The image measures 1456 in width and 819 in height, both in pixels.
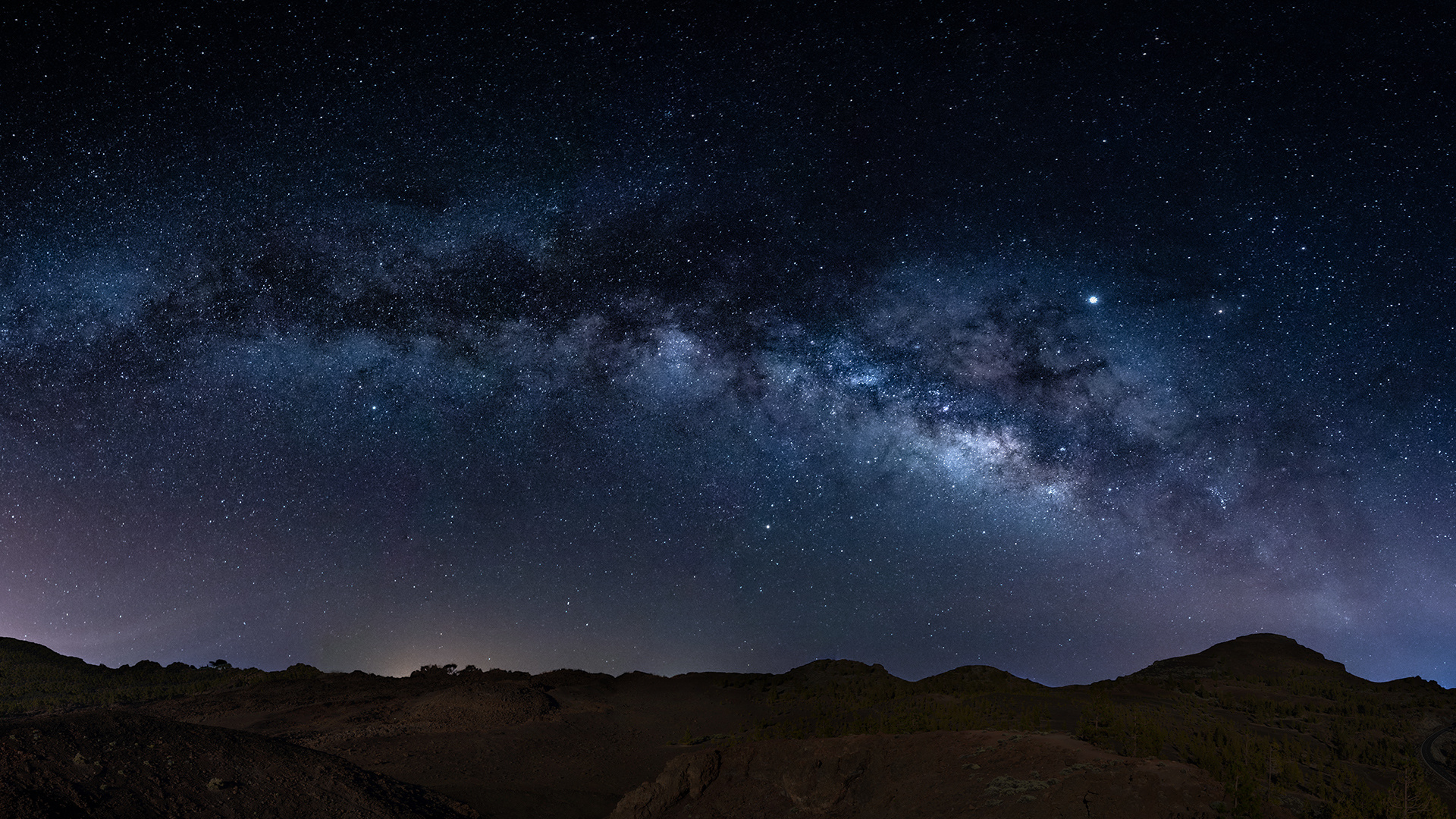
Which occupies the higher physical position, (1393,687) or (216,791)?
(1393,687)

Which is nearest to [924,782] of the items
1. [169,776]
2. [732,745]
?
[732,745]

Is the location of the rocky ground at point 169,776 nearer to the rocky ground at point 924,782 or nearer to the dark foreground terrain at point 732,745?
the dark foreground terrain at point 732,745

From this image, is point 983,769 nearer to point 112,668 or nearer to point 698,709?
point 698,709

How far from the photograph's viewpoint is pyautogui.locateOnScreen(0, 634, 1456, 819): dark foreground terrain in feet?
31.4

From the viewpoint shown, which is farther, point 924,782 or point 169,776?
point 924,782

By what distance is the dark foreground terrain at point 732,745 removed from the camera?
9.59 m

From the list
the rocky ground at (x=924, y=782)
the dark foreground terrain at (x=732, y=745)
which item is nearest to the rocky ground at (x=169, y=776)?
the dark foreground terrain at (x=732, y=745)

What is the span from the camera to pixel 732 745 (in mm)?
14266

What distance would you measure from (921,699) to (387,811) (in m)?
17.1

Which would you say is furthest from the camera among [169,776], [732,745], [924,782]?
[732,745]

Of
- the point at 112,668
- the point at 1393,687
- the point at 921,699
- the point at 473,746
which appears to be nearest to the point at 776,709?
the point at 921,699

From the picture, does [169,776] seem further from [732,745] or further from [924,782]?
[924,782]

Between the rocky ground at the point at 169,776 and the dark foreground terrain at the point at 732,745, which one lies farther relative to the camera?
the dark foreground terrain at the point at 732,745

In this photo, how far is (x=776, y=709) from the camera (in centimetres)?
2656
